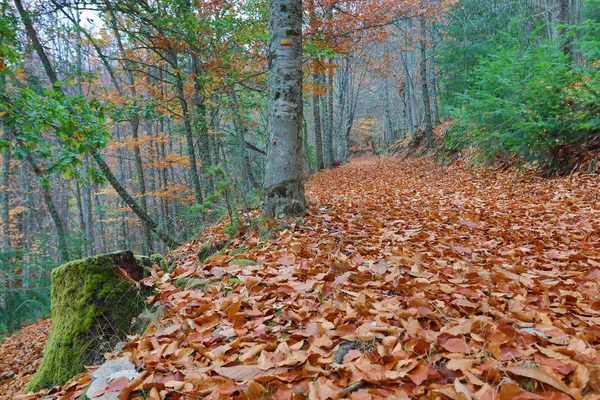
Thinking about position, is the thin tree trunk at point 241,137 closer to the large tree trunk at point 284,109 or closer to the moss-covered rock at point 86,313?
the large tree trunk at point 284,109

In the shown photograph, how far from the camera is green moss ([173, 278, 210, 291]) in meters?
2.60

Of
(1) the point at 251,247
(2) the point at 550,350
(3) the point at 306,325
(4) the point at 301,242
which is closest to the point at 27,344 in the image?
(1) the point at 251,247

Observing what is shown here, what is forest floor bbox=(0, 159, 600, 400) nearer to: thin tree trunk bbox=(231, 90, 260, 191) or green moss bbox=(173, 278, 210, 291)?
green moss bbox=(173, 278, 210, 291)

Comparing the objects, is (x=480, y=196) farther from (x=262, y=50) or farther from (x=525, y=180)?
(x=262, y=50)

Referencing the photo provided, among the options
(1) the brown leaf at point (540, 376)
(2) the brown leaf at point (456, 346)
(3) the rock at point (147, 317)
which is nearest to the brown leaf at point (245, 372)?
(2) the brown leaf at point (456, 346)

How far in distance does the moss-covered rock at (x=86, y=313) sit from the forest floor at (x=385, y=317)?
1.09ft

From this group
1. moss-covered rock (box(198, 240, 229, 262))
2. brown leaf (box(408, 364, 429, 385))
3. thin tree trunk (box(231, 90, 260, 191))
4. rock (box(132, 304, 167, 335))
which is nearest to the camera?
brown leaf (box(408, 364, 429, 385))

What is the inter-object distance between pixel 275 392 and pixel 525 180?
6699mm

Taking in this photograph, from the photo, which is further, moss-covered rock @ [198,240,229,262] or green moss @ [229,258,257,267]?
moss-covered rock @ [198,240,229,262]

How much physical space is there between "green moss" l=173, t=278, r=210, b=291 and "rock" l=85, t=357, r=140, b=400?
0.91m

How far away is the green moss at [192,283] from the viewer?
2.60 meters

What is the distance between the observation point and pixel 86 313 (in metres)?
2.64

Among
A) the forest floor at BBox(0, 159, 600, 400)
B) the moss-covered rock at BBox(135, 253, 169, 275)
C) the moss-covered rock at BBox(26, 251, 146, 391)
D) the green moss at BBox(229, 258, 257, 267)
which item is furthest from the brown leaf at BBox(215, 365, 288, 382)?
the moss-covered rock at BBox(135, 253, 169, 275)

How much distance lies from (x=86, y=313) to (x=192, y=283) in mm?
852
